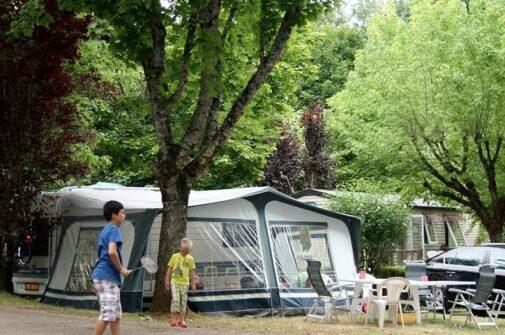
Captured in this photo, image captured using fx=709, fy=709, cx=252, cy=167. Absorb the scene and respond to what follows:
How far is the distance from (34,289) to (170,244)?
4.33 metres

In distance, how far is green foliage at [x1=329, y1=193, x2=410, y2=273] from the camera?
20406 millimetres

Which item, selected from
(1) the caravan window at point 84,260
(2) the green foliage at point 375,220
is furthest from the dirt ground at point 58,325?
(2) the green foliage at point 375,220

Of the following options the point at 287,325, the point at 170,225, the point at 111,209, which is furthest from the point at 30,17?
the point at 287,325

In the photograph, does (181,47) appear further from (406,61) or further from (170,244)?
(406,61)

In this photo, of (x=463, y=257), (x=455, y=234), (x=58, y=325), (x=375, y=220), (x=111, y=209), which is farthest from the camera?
(x=455, y=234)

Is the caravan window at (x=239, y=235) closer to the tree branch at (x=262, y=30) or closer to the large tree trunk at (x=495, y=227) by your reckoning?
the tree branch at (x=262, y=30)

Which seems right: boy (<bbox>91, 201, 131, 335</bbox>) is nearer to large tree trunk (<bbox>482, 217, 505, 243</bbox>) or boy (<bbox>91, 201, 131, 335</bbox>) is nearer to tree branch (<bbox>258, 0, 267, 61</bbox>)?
tree branch (<bbox>258, 0, 267, 61</bbox>)

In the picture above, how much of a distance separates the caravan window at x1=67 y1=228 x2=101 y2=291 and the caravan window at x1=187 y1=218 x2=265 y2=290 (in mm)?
1963

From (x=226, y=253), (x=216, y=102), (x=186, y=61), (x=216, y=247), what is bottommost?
(x=226, y=253)

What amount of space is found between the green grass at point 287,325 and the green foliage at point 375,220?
7024mm

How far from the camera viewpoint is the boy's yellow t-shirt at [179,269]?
1096 centimetres

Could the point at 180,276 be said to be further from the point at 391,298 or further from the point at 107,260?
the point at 391,298

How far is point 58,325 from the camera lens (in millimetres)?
10000

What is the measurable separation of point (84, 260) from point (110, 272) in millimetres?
6569
